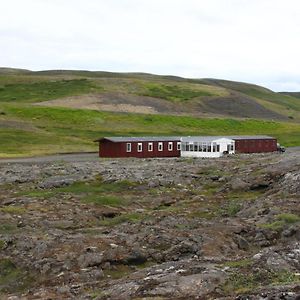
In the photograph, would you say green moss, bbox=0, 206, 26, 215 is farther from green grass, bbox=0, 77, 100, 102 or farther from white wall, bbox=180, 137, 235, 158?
green grass, bbox=0, 77, 100, 102

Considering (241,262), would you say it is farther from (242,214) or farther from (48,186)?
(48,186)

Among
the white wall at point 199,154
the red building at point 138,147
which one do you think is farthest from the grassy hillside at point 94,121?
the white wall at point 199,154

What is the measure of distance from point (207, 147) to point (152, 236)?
6753cm

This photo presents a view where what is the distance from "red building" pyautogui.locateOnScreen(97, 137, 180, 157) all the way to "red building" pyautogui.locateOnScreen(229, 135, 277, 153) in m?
11.8

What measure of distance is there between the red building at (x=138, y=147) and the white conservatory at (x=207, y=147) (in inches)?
72.6

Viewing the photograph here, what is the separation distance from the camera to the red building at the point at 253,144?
4102 inches

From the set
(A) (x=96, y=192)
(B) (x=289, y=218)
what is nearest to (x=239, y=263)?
(B) (x=289, y=218)

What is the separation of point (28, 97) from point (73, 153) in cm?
9081

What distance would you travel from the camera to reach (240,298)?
57.9ft

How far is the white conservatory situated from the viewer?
315 ft

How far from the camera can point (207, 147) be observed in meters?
96.6

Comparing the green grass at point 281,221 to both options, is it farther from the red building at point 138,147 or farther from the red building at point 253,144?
the red building at point 253,144

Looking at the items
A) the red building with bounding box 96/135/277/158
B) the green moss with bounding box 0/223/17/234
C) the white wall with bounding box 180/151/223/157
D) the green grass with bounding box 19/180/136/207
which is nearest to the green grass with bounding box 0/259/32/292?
the green moss with bounding box 0/223/17/234

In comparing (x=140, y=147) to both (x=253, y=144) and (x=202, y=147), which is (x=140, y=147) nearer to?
(x=202, y=147)
